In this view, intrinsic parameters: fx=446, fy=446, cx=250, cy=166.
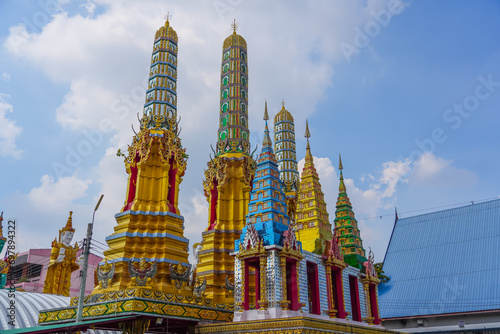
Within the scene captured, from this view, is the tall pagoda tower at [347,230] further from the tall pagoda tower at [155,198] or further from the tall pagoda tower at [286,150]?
the tall pagoda tower at [155,198]

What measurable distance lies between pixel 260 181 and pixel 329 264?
16.3ft

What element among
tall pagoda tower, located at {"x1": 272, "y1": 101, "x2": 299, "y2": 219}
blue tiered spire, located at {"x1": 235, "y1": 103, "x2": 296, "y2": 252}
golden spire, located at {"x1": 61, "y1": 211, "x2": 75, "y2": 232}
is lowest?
blue tiered spire, located at {"x1": 235, "y1": 103, "x2": 296, "y2": 252}

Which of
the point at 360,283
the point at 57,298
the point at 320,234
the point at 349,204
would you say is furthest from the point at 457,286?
the point at 57,298

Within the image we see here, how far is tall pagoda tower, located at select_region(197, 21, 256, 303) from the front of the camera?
24266 millimetres

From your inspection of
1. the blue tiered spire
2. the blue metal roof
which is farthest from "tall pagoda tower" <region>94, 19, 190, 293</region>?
the blue metal roof

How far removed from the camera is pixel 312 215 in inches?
914

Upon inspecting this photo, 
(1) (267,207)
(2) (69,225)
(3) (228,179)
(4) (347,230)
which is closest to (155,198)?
(3) (228,179)

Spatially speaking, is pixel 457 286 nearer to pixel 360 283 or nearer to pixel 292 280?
pixel 360 283

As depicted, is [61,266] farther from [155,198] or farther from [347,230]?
[347,230]

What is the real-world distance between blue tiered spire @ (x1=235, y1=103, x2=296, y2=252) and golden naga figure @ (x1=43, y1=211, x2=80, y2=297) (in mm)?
16187

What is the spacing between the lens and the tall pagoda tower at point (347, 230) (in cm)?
2864

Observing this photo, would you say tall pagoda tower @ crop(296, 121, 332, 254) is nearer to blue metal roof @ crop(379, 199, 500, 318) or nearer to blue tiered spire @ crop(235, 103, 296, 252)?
blue tiered spire @ crop(235, 103, 296, 252)

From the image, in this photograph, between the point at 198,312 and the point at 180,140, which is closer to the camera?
the point at 198,312

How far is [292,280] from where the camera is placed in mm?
17875
